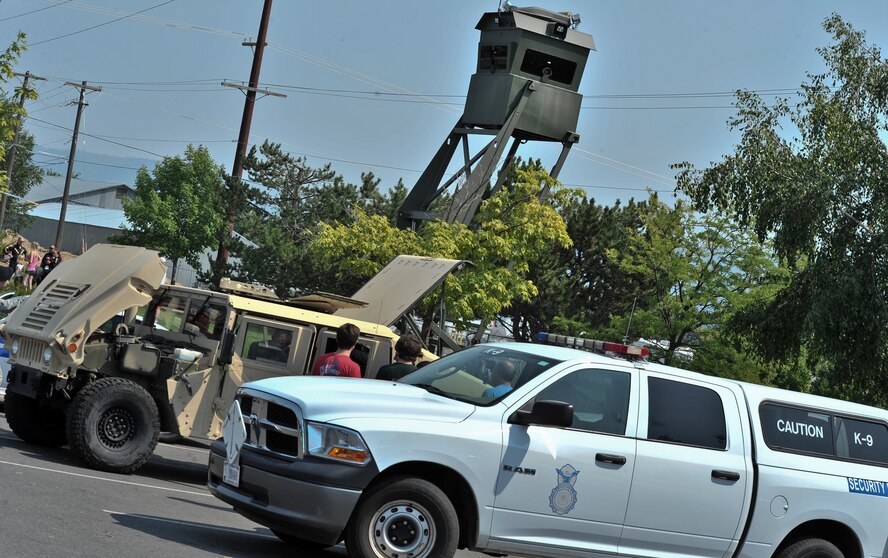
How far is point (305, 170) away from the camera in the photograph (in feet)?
181

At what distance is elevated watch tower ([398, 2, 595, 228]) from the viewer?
1416 inches

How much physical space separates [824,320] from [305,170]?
128ft

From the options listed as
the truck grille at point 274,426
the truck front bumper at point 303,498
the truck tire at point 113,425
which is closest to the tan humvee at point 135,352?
the truck tire at point 113,425

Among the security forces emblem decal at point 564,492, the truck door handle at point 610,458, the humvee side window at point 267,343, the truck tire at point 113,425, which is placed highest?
the humvee side window at point 267,343

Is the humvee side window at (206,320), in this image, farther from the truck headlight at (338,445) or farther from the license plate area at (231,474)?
the truck headlight at (338,445)

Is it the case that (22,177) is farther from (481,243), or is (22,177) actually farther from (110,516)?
(110,516)

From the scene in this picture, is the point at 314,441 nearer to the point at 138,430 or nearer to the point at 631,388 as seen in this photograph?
the point at 631,388

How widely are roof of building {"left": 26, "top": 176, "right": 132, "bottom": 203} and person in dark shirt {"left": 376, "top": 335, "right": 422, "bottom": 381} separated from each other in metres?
109

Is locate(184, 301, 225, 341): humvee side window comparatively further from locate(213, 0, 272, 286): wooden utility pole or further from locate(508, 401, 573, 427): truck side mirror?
locate(213, 0, 272, 286): wooden utility pole

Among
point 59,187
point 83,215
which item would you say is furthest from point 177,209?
point 59,187

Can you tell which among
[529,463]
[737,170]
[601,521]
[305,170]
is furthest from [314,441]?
[305,170]

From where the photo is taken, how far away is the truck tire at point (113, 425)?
11.1m

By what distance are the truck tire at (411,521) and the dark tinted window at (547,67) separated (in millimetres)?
30301

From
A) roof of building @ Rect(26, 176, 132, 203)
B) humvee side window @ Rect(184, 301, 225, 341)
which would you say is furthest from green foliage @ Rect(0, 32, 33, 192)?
roof of building @ Rect(26, 176, 132, 203)
